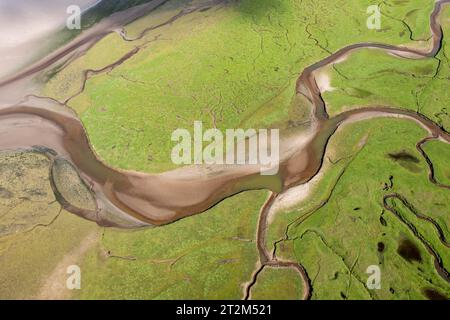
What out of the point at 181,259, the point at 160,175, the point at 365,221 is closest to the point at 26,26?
the point at 160,175

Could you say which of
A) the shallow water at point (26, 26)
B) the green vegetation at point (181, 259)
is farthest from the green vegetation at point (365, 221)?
the shallow water at point (26, 26)

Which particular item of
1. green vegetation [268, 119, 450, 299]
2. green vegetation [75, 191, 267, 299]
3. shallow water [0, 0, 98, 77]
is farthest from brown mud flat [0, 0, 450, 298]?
shallow water [0, 0, 98, 77]

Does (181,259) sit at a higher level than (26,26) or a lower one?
lower

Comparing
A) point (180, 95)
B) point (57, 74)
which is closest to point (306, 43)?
point (180, 95)

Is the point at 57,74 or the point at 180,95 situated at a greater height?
the point at 57,74

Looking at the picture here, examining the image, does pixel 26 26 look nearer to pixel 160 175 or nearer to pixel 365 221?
pixel 160 175

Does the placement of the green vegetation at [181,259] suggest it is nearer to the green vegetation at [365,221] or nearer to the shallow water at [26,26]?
the green vegetation at [365,221]
